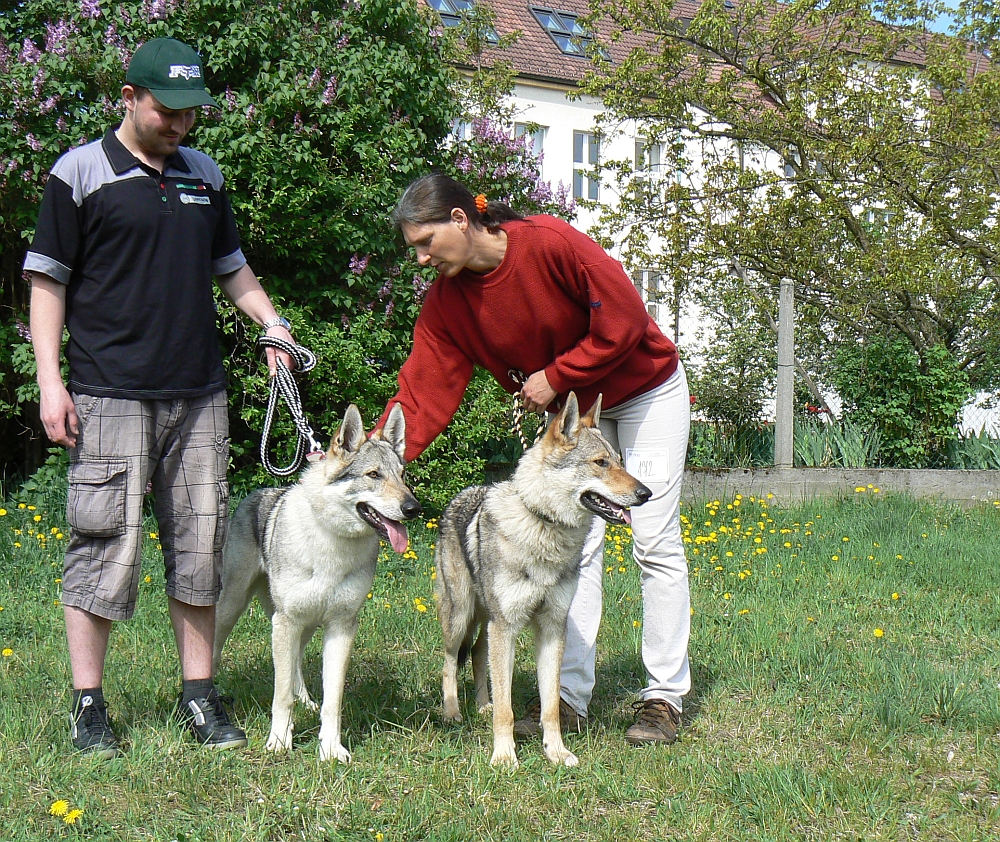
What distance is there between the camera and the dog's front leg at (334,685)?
3.64 meters

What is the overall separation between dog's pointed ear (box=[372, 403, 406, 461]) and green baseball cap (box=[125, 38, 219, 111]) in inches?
54.3

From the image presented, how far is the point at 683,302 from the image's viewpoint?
13562 mm

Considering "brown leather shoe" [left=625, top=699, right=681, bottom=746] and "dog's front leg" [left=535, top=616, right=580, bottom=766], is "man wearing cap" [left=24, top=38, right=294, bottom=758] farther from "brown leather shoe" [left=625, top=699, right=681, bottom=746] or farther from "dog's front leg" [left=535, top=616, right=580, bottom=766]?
"brown leather shoe" [left=625, top=699, right=681, bottom=746]

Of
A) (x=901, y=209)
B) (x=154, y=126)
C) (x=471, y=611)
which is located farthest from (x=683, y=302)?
(x=154, y=126)

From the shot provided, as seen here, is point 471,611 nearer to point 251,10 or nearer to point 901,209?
point 251,10

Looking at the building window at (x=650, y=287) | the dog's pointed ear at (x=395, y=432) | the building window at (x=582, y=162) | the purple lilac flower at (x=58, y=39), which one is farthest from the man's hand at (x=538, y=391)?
the building window at (x=582, y=162)

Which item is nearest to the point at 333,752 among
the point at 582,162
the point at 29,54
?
the point at 29,54

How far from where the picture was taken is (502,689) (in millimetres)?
3775

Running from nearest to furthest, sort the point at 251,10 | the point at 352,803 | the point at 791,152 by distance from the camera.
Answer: the point at 352,803 → the point at 251,10 → the point at 791,152

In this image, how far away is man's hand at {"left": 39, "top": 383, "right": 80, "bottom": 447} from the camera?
337 cm

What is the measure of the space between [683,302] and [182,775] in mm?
11318

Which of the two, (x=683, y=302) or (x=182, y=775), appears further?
(x=683, y=302)

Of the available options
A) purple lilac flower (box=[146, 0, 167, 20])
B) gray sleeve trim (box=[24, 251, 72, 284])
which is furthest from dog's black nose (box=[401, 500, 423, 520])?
purple lilac flower (box=[146, 0, 167, 20])

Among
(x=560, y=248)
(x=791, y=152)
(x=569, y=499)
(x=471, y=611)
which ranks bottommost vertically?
(x=471, y=611)
